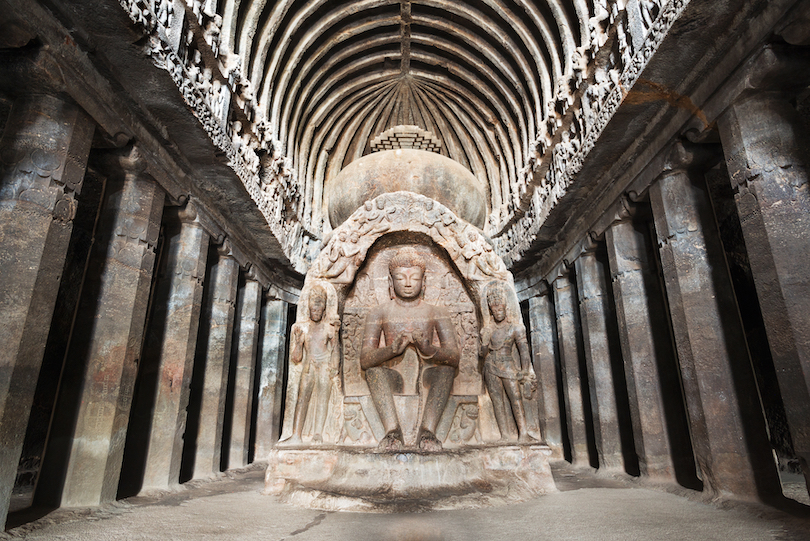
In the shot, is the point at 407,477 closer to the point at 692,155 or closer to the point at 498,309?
the point at 498,309

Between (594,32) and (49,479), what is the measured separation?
9.50 meters

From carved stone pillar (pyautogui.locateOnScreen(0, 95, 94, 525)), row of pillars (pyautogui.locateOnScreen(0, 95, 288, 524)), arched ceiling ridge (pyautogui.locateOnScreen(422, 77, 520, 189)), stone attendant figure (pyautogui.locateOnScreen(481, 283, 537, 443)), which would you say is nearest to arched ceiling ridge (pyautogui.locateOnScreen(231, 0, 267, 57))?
row of pillars (pyautogui.locateOnScreen(0, 95, 288, 524))

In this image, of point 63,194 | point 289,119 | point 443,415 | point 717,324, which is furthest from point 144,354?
point 717,324

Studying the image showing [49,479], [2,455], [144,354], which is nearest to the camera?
[2,455]

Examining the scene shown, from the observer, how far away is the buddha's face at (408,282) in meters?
6.15

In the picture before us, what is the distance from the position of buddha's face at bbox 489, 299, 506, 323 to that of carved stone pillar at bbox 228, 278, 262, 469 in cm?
646

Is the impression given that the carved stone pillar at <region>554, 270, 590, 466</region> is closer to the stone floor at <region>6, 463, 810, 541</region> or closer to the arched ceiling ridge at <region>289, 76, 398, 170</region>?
the stone floor at <region>6, 463, 810, 541</region>

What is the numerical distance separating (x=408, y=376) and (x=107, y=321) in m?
3.82

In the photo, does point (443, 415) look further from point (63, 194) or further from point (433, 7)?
point (433, 7)

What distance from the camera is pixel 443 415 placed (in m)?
6.00

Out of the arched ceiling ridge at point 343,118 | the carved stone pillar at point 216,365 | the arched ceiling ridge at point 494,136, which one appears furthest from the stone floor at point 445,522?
the arched ceiling ridge at point 343,118

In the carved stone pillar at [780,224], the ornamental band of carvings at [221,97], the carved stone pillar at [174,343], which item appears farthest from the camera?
the carved stone pillar at [174,343]

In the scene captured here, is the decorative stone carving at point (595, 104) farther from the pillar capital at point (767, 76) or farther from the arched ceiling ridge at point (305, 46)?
the arched ceiling ridge at point (305, 46)

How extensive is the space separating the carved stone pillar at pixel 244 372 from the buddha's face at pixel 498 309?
6.46 metres
